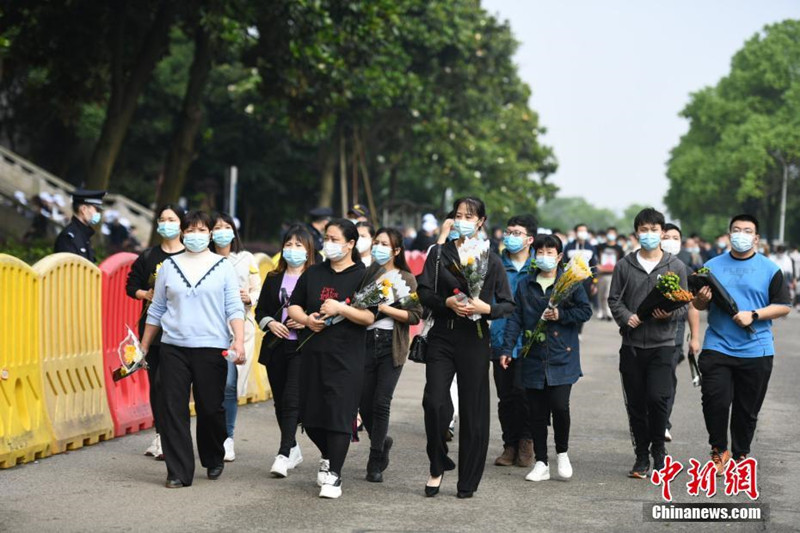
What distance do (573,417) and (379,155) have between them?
38088mm

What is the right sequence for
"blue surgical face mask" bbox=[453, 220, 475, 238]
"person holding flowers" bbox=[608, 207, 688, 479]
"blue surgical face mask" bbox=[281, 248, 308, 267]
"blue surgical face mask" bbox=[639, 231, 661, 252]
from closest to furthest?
"blue surgical face mask" bbox=[453, 220, 475, 238] → "blue surgical face mask" bbox=[281, 248, 308, 267] → "person holding flowers" bbox=[608, 207, 688, 479] → "blue surgical face mask" bbox=[639, 231, 661, 252]

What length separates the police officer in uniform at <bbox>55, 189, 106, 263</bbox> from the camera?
10.5 m

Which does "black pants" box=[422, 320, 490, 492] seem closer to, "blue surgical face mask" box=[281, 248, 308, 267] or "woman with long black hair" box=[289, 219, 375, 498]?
"woman with long black hair" box=[289, 219, 375, 498]

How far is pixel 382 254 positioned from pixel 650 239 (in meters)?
1.92

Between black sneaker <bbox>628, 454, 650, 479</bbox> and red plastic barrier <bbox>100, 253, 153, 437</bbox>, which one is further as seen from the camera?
red plastic barrier <bbox>100, 253, 153, 437</bbox>

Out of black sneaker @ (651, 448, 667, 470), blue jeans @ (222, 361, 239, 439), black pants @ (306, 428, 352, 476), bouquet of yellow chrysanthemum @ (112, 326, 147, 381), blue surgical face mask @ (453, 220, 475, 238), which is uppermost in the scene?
blue surgical face mask @ (453, 220, 475, 238)

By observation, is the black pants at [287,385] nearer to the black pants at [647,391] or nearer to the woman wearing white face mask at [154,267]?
the woman wearing white face mask at [154,267]

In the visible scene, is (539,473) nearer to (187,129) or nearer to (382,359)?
(382,359)

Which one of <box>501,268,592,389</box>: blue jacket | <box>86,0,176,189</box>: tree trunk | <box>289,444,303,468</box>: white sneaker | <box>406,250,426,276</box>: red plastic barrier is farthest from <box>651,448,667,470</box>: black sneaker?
<box>86,0,176,189</box>: tree trunk

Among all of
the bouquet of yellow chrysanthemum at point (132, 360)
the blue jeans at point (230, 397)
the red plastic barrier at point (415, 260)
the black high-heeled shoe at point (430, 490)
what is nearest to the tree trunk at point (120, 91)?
the red plastic barrier at point (415, 260)

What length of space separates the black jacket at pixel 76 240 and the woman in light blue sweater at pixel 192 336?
2.26 meters

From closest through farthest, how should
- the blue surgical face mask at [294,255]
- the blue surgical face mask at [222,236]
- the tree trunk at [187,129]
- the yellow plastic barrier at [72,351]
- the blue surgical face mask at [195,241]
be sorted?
the blue surgical face mask at [195,241]
the blue surgical face mask at [294,255]
the blue surgical face mask at [222,236]
the yellow plastic barrier at [72,351]
the tree trunk at [187,129]

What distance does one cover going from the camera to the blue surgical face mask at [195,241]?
27.6 ft

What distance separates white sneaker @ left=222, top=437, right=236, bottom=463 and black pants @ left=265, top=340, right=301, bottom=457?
27.3 inches
